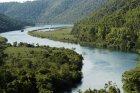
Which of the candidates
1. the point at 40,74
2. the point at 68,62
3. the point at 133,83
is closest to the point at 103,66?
the point at 68,62

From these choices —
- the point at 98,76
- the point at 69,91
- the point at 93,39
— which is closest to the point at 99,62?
the point at 98,76

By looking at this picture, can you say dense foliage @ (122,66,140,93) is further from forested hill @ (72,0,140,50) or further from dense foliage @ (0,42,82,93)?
forested hill @ (72,0,140,50)

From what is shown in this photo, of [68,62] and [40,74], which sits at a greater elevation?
[40,74]

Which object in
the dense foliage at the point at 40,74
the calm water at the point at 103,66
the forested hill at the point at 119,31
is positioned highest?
the forested hill at the point at 119,31

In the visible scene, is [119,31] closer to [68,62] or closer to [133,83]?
[68,62]

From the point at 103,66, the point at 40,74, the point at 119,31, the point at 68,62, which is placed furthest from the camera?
the point at 119,31

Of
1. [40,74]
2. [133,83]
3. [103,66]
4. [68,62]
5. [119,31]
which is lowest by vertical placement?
[103,66]

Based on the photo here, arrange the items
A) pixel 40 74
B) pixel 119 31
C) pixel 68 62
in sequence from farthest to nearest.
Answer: pixel 119 31
pixel 68 62
pixel 40 74

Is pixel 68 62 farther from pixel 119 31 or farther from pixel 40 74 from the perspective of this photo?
pixel 119 31

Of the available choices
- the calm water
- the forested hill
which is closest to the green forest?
the forested hill

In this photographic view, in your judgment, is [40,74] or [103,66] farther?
[103,66]

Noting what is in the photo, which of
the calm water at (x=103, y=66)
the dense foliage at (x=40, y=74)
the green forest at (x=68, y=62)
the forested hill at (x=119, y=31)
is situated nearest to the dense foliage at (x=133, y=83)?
the green forest at (x=68, y=62)

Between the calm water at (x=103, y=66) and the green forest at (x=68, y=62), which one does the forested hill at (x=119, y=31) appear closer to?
the green forest at (x=68, y=62)
